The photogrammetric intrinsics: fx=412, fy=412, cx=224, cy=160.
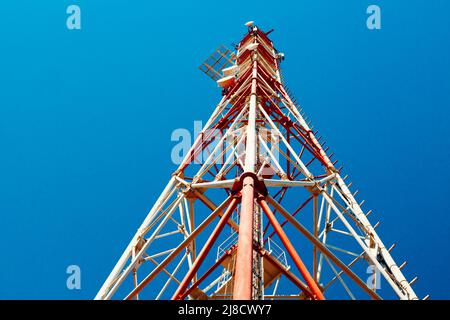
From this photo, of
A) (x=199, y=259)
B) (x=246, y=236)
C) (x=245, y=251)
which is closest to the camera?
(x=245, y=251)

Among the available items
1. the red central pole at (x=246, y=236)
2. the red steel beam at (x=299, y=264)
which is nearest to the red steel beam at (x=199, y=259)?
the red central pole at (x=246, y=236)

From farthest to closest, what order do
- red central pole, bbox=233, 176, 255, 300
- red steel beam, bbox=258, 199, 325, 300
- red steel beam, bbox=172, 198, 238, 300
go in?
1. red steel beam, bbox=172, 198, 238, 300
2. red steel beam, bbox=258, 199, 325, 300
3. red central pole, bbox=233, 176, 255, 300

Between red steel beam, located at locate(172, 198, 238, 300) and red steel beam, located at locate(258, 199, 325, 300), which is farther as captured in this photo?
red steel beam, located at locate(172, 198, 238, 300)

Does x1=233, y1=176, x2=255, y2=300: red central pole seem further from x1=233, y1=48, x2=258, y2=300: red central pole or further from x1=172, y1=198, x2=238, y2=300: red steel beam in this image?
x1=172, y1=198, x2=238, y2=300: red steel beam

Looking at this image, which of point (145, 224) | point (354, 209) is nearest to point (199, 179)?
point (145, 224)

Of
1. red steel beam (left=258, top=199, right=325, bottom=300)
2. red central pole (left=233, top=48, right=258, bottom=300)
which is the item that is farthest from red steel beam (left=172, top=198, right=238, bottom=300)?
red steel beam (left=258, top=199, right=325, bottom=300)

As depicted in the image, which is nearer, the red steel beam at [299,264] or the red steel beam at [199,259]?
the red steel beam at [299,264]

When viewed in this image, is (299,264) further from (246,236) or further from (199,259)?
(199,259)

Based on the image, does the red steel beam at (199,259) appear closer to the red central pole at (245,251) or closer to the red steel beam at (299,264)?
the red central pole at (245,251)

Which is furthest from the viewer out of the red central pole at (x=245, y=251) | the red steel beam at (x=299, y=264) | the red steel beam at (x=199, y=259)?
the red steel beam at (x=199, y=259)

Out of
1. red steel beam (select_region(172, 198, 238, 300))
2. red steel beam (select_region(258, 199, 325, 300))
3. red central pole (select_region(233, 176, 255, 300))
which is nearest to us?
red central pole (select_region(233, 176, 255, 300))

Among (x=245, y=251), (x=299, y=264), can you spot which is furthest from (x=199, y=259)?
(x=299, y=264)
